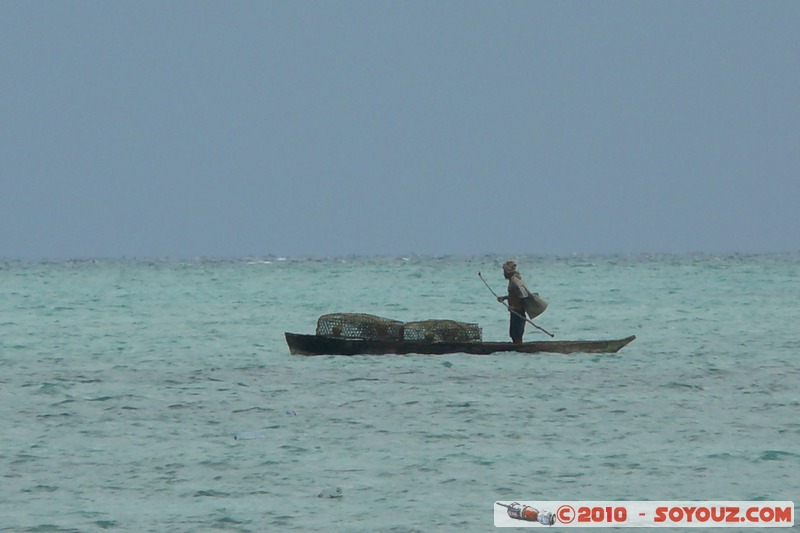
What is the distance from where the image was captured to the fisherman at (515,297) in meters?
24.0

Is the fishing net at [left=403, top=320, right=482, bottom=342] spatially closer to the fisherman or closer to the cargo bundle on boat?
the cargo bundle on boat

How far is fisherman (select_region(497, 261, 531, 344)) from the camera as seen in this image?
24.0 meters

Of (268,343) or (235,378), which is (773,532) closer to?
(235,378)

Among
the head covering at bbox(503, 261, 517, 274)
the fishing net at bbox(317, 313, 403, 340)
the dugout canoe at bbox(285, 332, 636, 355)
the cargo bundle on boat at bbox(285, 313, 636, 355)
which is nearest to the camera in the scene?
the head covering at bbox(503, 261, 517, 274)

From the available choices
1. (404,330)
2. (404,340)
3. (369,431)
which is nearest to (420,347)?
(404,340)

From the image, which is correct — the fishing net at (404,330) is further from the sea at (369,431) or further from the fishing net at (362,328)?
the sea at (369,431)

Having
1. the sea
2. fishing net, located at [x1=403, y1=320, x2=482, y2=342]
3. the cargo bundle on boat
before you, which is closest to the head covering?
the cargo bundle on boat

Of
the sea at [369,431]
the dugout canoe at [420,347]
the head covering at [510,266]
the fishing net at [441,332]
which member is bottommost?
the sea at [369,431]

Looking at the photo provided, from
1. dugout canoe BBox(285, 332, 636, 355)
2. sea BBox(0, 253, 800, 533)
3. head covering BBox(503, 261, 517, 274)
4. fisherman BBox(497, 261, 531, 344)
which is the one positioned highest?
head covering BBox(503, 261, 517, 274)

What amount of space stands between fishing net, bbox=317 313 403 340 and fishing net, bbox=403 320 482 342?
252 mm

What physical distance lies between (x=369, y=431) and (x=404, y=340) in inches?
304

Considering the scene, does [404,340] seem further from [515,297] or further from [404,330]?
[515,297]

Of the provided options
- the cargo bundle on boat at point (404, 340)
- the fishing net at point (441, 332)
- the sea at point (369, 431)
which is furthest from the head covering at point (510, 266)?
the sea at point (369, 431)

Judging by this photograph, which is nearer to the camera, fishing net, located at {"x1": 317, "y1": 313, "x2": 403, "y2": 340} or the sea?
the sea
